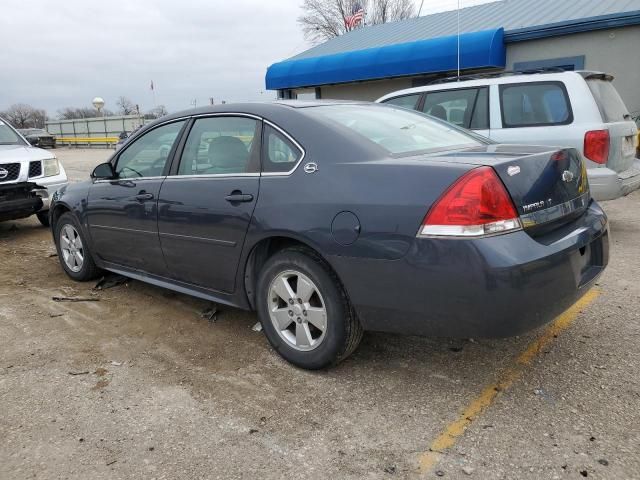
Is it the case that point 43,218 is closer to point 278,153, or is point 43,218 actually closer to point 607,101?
point 278,153

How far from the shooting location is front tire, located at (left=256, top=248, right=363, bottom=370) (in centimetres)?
285

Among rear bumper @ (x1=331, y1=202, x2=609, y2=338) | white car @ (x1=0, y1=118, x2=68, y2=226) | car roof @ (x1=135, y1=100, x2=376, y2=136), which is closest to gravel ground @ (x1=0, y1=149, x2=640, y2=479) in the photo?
rear bumper @ (x1=331, y1=202, x2=609, y2=338)

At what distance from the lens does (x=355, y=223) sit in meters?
2.65

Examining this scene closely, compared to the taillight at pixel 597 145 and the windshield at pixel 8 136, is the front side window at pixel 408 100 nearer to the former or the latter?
the taillight at pixel 597 145

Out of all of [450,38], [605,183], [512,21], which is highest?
[512,21]

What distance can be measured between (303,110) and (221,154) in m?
0.65

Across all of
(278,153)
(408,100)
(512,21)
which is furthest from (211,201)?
(512,21)

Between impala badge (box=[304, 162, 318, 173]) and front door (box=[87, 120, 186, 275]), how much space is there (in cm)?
134

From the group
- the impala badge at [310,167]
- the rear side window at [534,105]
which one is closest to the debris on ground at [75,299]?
the impala badge at [310,167]

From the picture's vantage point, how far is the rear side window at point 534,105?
5.79m

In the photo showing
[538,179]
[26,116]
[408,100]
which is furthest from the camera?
[26,116]

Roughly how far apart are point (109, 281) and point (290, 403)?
290 cm

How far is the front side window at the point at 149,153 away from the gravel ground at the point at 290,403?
1.13 metres

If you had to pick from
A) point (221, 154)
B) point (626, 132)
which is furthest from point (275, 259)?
point (626, 132)
